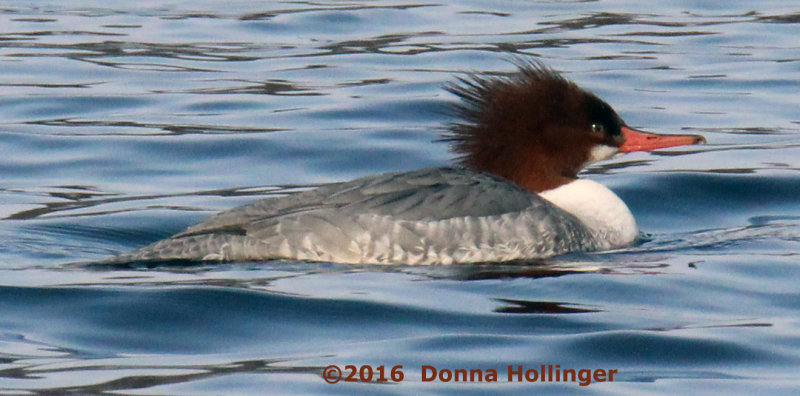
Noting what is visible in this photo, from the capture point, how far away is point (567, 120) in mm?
8648

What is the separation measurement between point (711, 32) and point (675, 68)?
6.85 feet

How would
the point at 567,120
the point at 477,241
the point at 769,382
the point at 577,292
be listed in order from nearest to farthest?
the point at 769,382
the point at 577,292
the point at 477,241
the point at 567,120

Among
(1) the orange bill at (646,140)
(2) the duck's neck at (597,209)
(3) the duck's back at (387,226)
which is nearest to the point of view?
(3) the duck's back at (387,226)

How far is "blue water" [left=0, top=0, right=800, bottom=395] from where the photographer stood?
6.16m

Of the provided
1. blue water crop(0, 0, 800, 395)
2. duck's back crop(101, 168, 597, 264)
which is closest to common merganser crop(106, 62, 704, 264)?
duck's back crop(101, 168, 597, 264)

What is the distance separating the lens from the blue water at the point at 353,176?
6.16 meters

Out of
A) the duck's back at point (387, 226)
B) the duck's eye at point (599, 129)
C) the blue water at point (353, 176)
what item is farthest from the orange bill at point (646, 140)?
the duck's back at point (387, 226)

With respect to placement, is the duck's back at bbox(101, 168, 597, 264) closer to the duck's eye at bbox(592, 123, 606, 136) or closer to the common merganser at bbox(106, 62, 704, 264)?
the common merganser at bbox(106, 62, 704, 264)

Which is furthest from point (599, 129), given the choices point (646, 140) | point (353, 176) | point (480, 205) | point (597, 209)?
point (353, 176)

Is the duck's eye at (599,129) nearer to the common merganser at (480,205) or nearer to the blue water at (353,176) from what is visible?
the common merganser at (480,205)

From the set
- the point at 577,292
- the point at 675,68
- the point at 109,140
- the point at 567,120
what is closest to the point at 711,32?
the point at 675,68

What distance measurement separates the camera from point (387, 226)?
786cm

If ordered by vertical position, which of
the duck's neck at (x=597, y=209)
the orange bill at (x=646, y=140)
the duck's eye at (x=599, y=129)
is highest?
the duck's eye at (x=599, y=129)

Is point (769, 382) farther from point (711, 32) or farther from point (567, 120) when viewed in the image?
point (711, 32)
